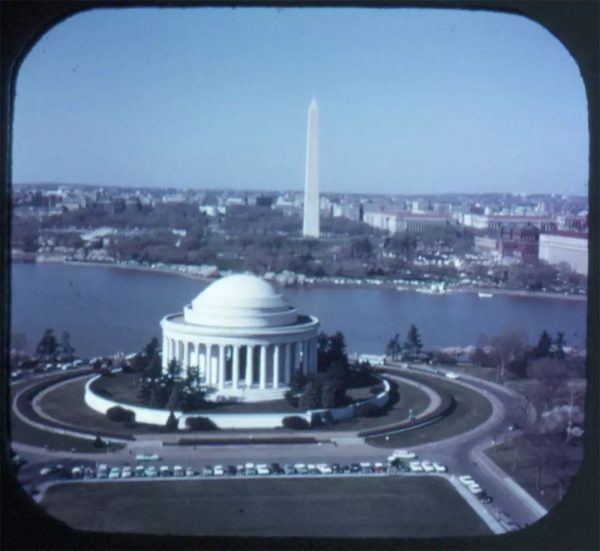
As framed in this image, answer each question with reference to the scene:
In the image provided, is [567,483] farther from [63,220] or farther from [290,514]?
[63,220]

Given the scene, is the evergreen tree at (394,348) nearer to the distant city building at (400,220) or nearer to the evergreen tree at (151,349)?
the distant city building at (400,220)

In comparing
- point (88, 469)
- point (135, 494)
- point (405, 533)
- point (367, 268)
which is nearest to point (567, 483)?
point (405, 533)

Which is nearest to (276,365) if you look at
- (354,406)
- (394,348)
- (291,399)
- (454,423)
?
(291,399)

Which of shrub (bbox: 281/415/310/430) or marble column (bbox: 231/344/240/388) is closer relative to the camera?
shrub (bbox: 281/415/310/430)

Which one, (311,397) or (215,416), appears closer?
(215,416)

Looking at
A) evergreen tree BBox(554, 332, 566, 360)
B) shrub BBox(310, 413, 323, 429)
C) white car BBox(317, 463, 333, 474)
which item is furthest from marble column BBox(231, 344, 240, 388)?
evergreen tree BBox(554, 332, 566, 360)

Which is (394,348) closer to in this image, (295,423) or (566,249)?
(295,423)

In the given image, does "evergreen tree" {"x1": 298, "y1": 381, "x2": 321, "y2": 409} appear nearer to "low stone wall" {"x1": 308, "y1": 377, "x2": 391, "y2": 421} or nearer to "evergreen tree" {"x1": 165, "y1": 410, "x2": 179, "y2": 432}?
"low stone wall" {"x1": 308, "y1": 377, "x2": 391, "y2": 421}
